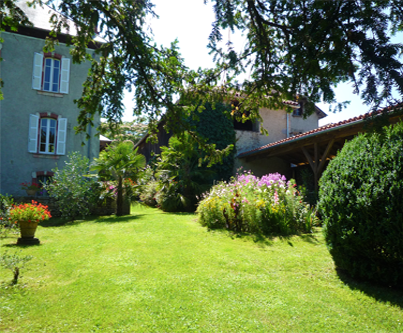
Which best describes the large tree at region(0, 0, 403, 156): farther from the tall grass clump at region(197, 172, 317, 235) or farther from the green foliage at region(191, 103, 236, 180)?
the green foliage at region(191, 103, 236, 180)

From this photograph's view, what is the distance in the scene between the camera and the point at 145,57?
12.3 feet

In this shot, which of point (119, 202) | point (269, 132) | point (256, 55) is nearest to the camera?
point (256, 55)

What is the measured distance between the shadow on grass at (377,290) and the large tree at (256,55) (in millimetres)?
2671

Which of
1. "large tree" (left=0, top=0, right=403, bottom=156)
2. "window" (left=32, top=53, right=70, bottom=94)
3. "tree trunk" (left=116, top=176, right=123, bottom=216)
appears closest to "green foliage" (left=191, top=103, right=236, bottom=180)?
"tree trunk" (left=116, top=176, right=123, bottom=216)

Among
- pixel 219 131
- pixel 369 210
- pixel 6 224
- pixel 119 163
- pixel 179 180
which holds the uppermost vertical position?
pixel 219 131

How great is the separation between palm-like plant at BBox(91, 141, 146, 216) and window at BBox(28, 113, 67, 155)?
69.9 inches

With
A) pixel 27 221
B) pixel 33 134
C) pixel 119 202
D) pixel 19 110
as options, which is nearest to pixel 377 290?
pixel 27 221

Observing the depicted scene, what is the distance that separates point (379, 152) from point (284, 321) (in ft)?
8.32

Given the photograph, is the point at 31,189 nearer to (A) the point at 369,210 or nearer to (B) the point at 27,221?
(B) the point at 27,221

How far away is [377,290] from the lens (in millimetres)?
3812

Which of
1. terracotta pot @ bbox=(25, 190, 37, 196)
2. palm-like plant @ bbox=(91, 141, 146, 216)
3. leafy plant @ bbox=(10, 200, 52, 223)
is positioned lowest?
leafy plant @ bbox=(10, 200, 52, 223)

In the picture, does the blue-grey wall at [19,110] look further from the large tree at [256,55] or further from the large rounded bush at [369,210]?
the large rounded bush at [369,210]

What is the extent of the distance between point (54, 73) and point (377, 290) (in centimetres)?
1341

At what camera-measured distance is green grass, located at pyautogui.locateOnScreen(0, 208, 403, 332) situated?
3.01 metres
